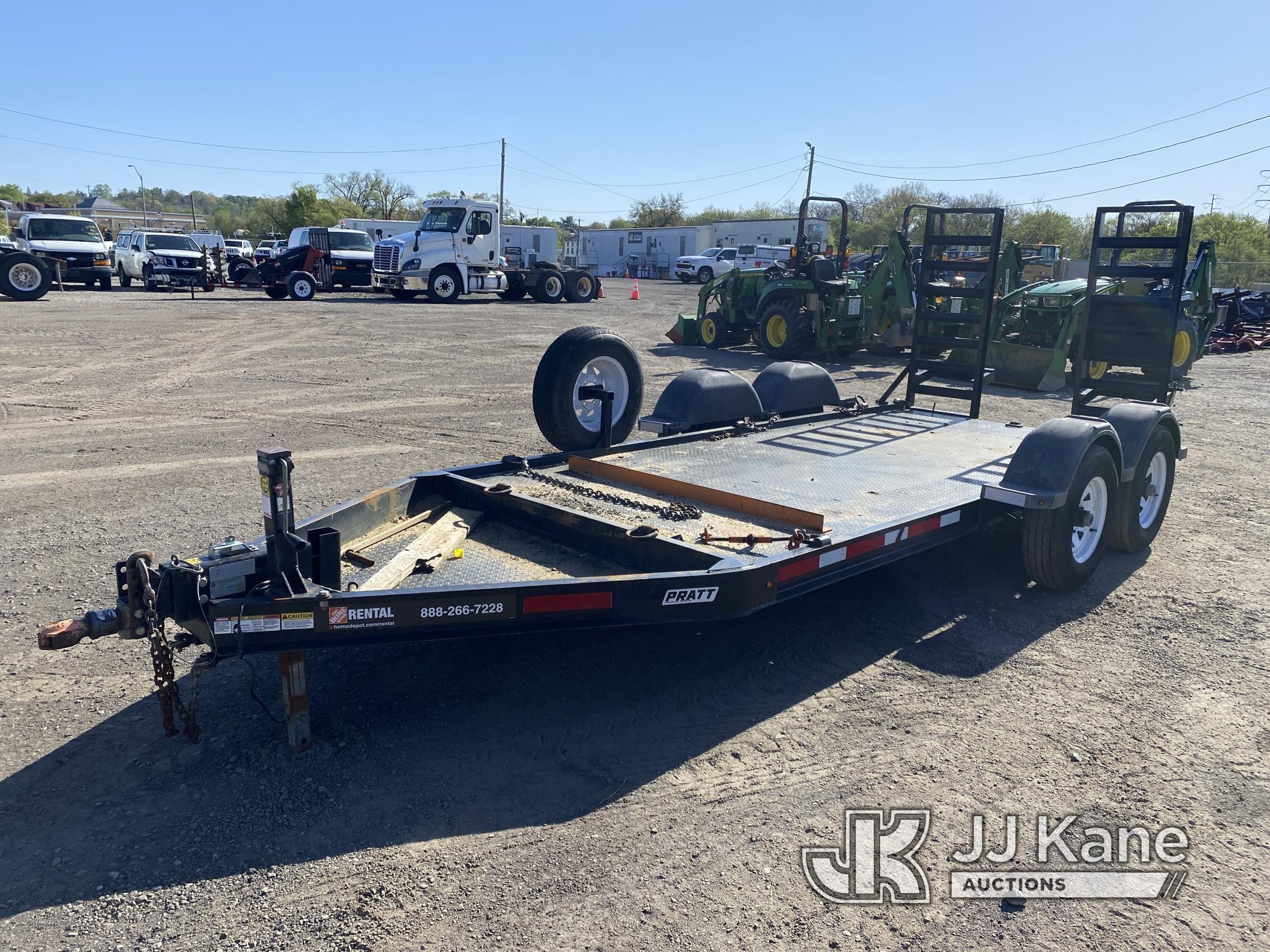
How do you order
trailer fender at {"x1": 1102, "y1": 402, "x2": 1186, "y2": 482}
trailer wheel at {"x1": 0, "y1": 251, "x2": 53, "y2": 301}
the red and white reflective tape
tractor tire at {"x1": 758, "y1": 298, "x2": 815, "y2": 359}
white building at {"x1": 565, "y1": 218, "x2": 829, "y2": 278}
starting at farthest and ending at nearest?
white building at {"x1": 565, "y1": 218, "x2": 829, "y2": 278}, trailer wheel at {"x1": 0, "y1": 251, "x2": 53, "y2": 301}, tractor tire at {"x1": 758, "y1": 298, "x2": 815, "y2": 359}, trailer fender at {"x1": 1102, "y1": 402, "x2": 1186, "y2": 482}, the red and white reflective tape

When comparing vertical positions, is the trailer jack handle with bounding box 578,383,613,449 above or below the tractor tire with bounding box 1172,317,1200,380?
below

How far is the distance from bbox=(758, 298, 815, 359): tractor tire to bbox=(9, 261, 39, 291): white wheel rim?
57.9ft

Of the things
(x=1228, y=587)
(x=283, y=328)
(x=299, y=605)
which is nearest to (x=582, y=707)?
(x=299, y=605)

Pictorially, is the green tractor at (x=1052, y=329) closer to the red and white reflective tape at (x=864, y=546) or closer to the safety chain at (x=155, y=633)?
the red and white reflective tape at (x=864, y=546)

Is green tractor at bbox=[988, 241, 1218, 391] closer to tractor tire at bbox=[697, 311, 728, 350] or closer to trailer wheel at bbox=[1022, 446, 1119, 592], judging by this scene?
tractor tire at bbox=[697, 311, 728, 350]

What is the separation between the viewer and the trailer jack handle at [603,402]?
5.61 meters

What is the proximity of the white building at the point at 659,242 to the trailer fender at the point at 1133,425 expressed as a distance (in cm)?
4448

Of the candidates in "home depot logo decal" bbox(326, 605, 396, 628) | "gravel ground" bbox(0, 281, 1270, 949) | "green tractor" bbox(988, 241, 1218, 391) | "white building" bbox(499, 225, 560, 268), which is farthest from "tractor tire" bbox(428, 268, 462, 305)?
"home depot logo decal" bbox(326, 605, 396, 628)

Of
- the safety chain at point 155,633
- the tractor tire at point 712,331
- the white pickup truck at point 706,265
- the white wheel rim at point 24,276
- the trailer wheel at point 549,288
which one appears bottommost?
the safety chain at point 155,633

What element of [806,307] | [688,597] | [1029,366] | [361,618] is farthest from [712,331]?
[361,618]

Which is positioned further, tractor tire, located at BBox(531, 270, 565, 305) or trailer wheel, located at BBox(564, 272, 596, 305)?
trailer wheel, located at BBox(564, 272, 596, 305)

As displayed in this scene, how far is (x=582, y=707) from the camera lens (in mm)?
3857

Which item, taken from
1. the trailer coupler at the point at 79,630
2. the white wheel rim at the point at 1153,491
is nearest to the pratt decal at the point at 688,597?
the trailer coupler at the point at 79,630

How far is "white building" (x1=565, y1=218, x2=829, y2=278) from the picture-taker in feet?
172
